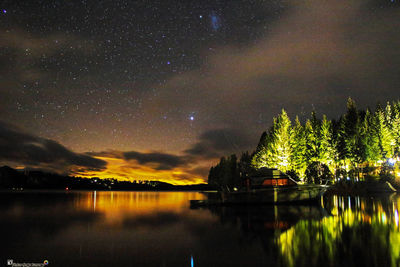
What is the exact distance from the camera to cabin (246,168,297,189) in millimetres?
37250

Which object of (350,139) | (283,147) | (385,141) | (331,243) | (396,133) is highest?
(396,133)

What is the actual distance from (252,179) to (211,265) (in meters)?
30.6

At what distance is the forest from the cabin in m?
18.7

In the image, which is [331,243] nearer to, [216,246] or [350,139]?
[216,246]

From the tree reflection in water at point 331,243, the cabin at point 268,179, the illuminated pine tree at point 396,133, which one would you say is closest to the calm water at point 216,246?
the tree reflection in water at point 331,243

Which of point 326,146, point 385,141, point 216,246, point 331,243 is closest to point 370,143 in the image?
point 385,141

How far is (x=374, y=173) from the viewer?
6081cm

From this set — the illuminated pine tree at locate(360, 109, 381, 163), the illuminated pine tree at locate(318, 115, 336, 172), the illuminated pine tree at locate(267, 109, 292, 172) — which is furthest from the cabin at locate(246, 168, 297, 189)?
the illuminated pine tree at locate(360, 109, 381, 163)

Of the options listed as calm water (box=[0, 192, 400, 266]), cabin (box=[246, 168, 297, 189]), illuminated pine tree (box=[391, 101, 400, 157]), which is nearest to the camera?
calm water (box=[0, 192, 400, 266])

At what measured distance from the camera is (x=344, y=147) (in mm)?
62312

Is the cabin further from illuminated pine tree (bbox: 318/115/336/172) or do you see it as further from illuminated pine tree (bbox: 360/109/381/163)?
illuminated pine tree (bbox: 360/109/381/163)

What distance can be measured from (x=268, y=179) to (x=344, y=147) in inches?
1370

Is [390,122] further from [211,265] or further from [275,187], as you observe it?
[211,265]

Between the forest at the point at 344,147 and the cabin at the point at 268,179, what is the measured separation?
18.7 metres
